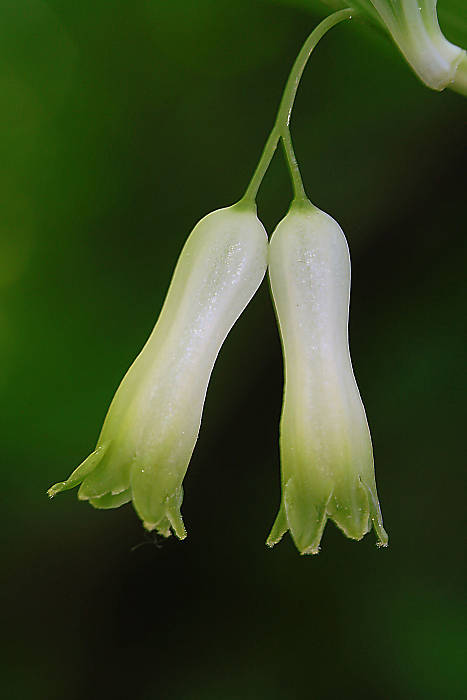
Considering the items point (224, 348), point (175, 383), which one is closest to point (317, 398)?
point (175, 383)

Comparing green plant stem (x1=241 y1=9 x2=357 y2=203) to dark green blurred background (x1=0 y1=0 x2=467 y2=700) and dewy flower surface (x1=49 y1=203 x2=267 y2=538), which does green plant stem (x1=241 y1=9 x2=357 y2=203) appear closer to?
dewy flower surface (x1=49 y1=203 x2=267 y2=538)

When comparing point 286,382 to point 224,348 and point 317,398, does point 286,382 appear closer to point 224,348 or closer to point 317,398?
point 317,398

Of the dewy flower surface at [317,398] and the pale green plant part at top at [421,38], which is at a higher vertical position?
the pale green plant part at top at [421,38]

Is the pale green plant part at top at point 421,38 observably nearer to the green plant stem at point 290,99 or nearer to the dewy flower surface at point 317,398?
the green plant stem at point 290,99

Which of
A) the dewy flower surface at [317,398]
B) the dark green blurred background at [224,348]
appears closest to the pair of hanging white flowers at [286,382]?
the dewy flower surface at [317,398]

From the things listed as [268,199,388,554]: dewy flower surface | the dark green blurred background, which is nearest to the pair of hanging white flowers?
[268,199,388,554]: dewy flower surface

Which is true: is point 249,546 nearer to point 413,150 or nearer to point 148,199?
point 148,199

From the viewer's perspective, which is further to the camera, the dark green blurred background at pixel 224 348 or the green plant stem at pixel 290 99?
the dark green blurred background at pixel 224 348

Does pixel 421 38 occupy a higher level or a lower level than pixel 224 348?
lower
